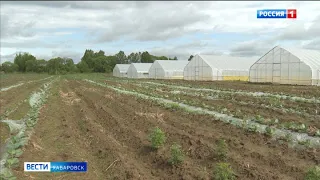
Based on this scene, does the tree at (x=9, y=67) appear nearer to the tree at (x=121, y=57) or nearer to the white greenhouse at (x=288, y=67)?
the tree at (x=121, y=57)

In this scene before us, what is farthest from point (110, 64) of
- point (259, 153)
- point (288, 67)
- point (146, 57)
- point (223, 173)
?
point (223, 173)

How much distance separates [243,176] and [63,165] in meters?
3.90

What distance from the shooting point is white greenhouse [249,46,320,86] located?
107 feet

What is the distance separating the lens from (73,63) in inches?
4518

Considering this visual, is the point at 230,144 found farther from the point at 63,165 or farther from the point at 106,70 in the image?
the point at 106,70

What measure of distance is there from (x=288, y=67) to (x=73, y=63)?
89.6 m

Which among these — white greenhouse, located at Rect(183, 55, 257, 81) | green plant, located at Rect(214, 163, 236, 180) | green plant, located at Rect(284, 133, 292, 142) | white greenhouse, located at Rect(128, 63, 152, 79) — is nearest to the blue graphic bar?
green plant, located at Rect(214, 163, 236, 180)

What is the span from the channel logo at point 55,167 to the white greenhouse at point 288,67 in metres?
28.6

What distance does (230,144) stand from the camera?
31.3 ft

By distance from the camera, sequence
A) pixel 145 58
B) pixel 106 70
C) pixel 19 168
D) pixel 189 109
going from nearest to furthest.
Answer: pixel 19 168
pixel 189 109
pixel 106 70
pixel 145 58

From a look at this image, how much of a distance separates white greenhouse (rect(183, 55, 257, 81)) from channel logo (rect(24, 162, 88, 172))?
4013 cm

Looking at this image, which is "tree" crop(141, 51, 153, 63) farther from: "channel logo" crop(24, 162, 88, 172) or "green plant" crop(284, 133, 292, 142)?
"channel logo" crop(24, 162, 88, 172)

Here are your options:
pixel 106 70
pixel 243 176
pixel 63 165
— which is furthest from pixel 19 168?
pixel 106 70

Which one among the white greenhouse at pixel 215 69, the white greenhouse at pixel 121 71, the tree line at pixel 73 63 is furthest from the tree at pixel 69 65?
the white greenhouse at pixel 215 69
